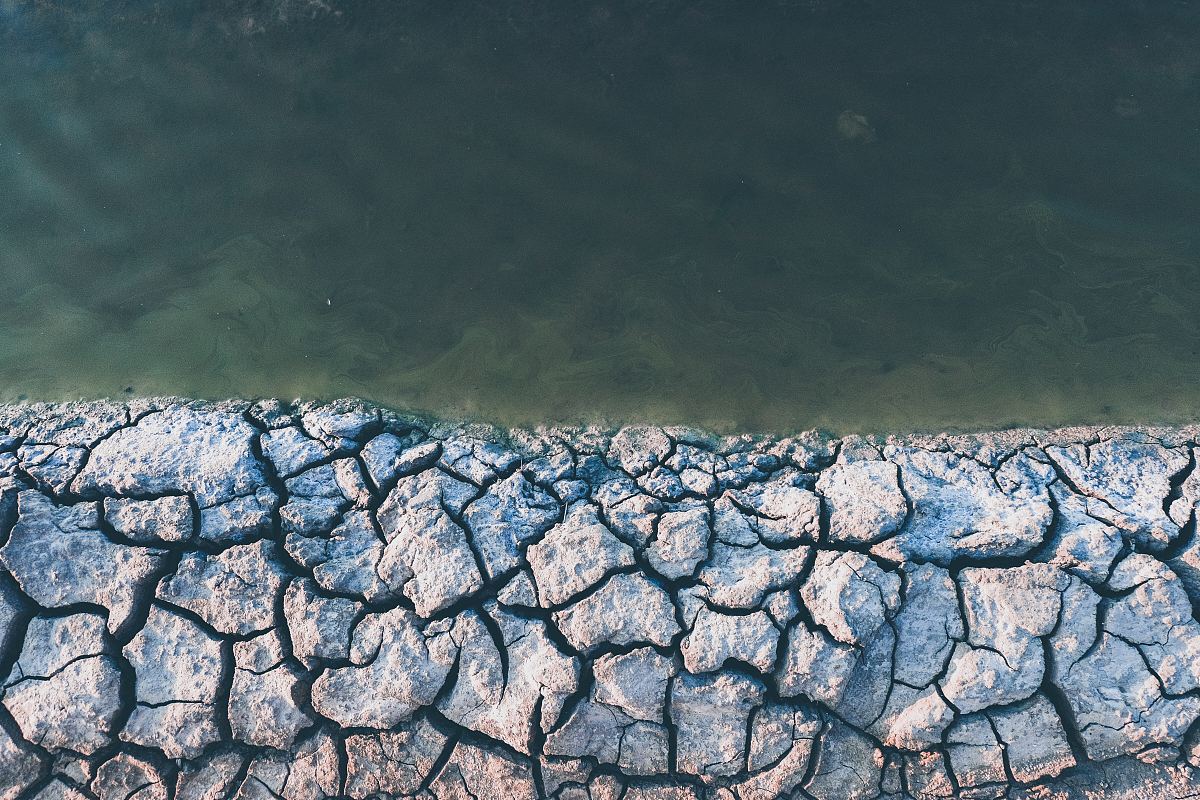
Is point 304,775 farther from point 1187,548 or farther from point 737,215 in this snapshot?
point 1187,548

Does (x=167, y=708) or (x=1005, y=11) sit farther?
(x=1005, y=11)

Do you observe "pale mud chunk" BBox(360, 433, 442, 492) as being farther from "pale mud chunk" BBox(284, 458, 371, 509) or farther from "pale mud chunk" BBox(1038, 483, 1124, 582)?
"pale mud chunk" BBox(1038, 483, 1124, 582)

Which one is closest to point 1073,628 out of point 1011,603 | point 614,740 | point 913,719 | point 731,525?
point 1011,603

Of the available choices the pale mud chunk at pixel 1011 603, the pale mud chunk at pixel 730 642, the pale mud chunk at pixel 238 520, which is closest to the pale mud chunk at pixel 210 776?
the pale mud chunk at pixel 238 520

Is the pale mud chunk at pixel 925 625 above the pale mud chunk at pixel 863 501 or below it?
below

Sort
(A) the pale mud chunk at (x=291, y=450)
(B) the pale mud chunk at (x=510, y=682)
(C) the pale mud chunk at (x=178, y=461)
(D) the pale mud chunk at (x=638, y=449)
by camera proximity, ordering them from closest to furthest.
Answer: (B) the pale mud chunk at (x=510, y=682), (C) the pale mud chunk at (x=178, y=461), (A) the pale mud chunk at (x=291, y=450), (D) the pale mud chunk at (x=638, y=449)

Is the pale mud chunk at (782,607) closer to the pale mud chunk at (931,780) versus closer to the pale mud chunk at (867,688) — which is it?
the pale mud chunk at (867,688)

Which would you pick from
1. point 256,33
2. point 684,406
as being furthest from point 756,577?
point 256,33

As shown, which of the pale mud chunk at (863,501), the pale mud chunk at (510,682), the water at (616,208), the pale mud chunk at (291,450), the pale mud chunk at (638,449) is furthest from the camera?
the water at (616,208)

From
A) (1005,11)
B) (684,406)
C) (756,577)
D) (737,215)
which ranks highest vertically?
(1005,11)
